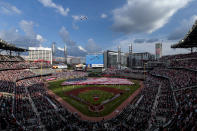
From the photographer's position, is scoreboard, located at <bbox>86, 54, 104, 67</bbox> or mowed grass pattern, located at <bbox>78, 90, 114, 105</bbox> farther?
scoreboard, located at <bbox>86, 54, 104, 67</bbox>

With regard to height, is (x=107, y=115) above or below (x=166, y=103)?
below

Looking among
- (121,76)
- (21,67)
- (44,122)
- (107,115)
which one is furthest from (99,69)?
(44,122)

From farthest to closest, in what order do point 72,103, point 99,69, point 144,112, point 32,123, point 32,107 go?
point 99,69, point 72,103, point 32,107, point 144,112, point 32,123

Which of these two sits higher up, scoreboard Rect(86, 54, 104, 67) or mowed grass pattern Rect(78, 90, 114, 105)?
scoreboard Rect(86, 54, 104, 67)

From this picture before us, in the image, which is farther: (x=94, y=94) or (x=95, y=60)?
(x=95, y=60)

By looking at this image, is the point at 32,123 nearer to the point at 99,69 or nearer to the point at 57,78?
the point at 57,78

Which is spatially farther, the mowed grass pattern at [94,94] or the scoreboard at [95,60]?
the scoreboard at [95,60]

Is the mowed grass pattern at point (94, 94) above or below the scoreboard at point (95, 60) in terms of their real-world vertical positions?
below

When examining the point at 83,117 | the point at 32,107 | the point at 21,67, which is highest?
the point at 21,67

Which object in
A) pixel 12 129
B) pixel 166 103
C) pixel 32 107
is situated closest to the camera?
pixel 12 129

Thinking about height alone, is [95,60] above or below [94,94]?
above

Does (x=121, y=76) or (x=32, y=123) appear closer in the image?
(x=32, y=123)
